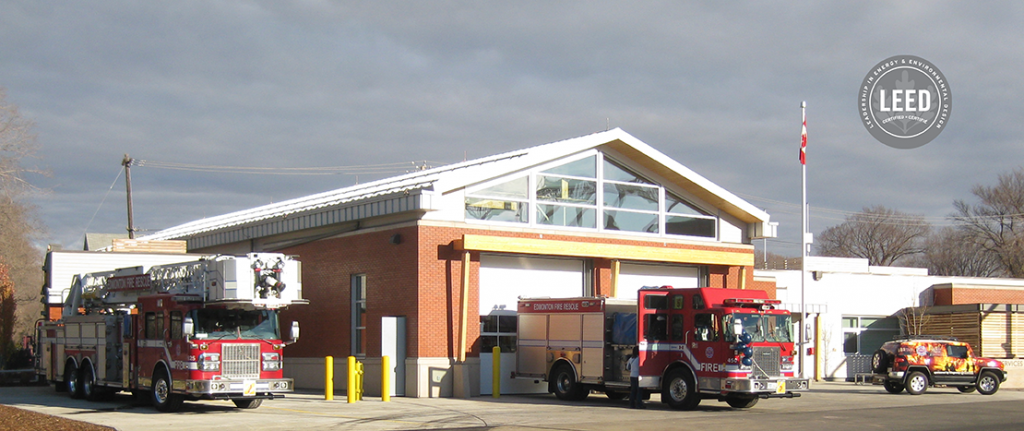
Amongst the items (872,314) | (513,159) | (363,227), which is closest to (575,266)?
(513,159)

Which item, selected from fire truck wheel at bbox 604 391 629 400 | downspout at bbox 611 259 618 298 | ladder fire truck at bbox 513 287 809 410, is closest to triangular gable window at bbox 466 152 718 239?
downspout at bbox 611 259 618 298

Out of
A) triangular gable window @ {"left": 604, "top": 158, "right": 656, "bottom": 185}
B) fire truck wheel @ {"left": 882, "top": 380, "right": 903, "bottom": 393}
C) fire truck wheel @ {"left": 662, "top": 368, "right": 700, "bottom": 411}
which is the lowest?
fire truck wheel @ {"left": 882, "top": 380, "right": 903, "bottom": 393}

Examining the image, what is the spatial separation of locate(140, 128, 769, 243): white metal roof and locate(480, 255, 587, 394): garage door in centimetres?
258

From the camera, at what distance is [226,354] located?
2077 cm

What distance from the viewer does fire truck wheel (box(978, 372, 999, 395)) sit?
A: 98.4ft

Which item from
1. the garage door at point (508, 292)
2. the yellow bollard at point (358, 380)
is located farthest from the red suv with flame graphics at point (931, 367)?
the yellow bollard at point (358, 380)

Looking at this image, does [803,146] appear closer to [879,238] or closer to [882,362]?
[882,362]

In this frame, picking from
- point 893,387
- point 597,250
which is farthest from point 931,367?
point 597,250

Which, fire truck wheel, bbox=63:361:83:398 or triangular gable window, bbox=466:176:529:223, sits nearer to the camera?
fire truck wheel, bbox=63:361:83:398

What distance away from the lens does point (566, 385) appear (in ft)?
82.7

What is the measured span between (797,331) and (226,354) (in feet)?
84.1

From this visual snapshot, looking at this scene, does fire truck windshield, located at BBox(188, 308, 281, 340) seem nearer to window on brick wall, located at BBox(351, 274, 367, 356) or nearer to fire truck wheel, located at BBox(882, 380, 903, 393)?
window on brick wall, located at BBox(351, 274, 367, 356)

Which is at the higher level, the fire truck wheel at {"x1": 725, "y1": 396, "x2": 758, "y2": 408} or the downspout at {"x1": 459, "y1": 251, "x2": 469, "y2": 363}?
the downspout at {"x1": 459, "y1": 251, "x2": 469, "y2": 363}

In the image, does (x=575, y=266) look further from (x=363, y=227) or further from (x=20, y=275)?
(x=20, y=275)
